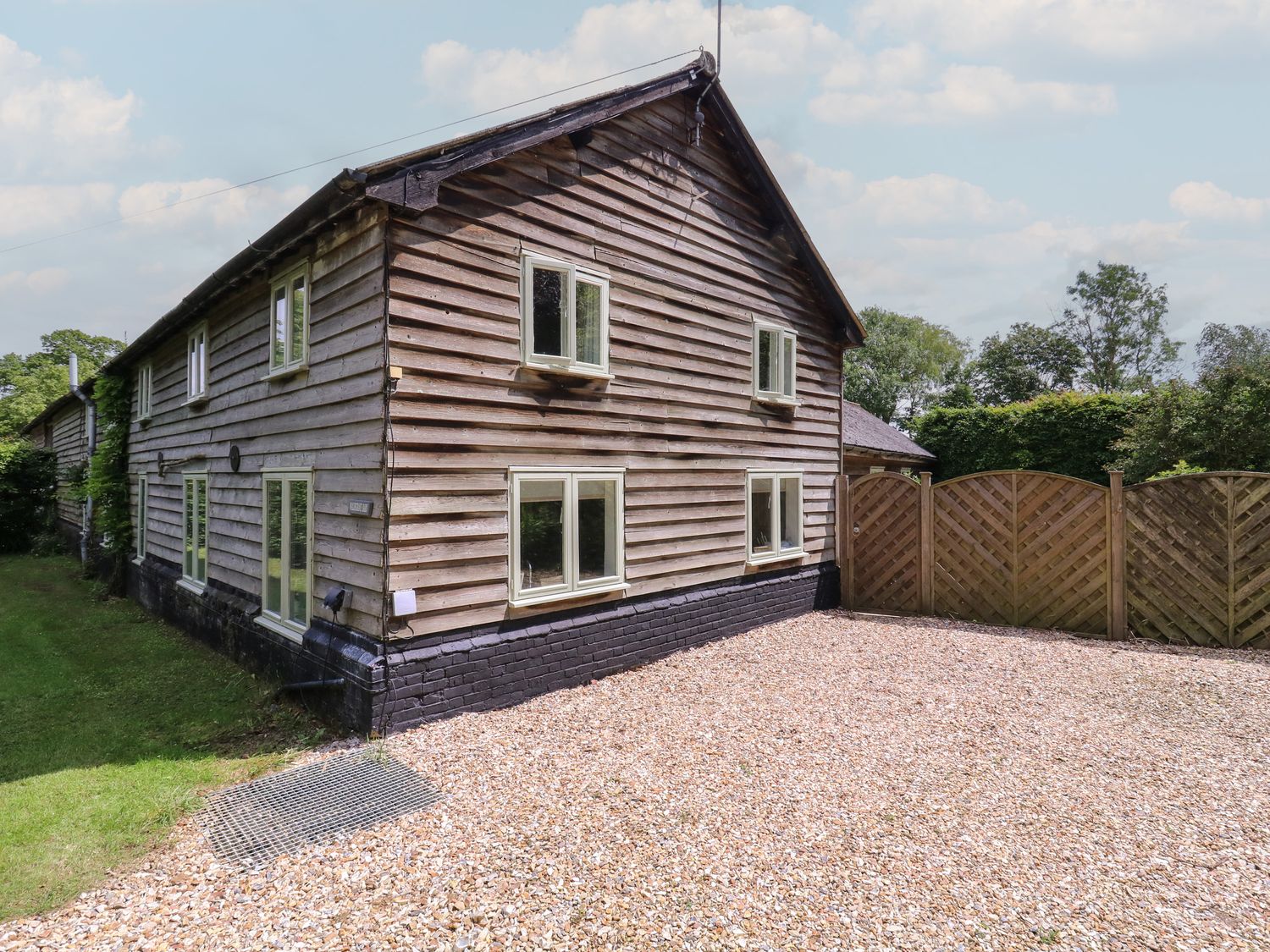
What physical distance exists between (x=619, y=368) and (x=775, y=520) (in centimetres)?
398

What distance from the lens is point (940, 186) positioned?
47.1 feet

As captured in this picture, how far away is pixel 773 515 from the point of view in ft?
32.7

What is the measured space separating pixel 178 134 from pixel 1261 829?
14209 mm

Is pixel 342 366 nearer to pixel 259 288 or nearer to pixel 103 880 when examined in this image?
pixel 259 288

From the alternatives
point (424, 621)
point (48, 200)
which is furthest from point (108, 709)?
point (48, 200)

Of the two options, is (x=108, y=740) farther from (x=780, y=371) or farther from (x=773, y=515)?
(x=780, y=371)

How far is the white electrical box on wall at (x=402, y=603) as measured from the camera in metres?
5.42

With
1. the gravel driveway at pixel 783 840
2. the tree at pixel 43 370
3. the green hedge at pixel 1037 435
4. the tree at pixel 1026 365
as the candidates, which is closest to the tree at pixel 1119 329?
the tree at pixel 1026 365

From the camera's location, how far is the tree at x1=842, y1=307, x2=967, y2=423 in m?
43.8

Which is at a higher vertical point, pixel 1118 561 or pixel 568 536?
pixel 568 536

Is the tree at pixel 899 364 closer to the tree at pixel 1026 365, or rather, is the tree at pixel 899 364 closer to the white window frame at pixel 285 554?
the tree at pixel 1026 365

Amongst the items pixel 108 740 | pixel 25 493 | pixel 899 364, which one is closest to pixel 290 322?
pixel 108 740

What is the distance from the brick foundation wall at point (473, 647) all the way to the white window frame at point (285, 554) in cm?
13

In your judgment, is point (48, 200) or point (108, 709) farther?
point (48, 200)
